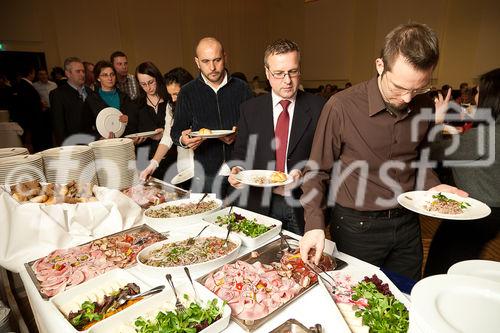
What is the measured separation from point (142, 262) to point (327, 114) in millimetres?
1083

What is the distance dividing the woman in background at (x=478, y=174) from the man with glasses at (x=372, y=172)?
27 cm

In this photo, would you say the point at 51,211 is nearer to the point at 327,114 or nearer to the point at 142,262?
the point at 142,262

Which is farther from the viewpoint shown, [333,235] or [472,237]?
[472,237]

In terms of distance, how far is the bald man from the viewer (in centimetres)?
252

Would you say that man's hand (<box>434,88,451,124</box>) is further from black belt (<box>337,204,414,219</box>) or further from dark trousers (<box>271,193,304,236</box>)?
dark trousers (<box>271,193,304,236</box>)

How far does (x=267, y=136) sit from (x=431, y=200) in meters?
0.95

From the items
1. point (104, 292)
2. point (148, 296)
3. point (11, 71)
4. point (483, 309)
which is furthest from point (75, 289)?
point (11, 71)

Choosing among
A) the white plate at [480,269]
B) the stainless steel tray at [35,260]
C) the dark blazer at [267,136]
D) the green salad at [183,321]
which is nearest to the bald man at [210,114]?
the dark blazer at [267,136]

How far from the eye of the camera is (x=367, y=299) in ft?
3.42

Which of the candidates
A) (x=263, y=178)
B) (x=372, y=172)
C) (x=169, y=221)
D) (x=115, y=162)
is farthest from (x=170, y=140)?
(x=372, y=172)

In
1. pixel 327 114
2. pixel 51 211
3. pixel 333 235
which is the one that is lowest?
pixel 333 235

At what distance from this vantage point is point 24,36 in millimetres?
7230

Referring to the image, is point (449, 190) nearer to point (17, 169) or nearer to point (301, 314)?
point (301, 314)

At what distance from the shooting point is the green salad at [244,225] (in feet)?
5.09
